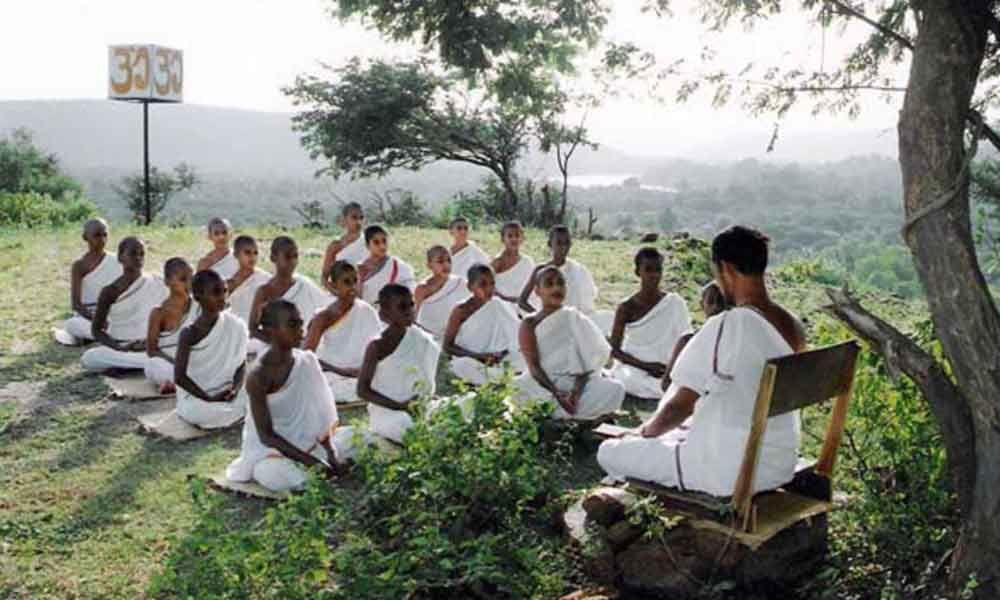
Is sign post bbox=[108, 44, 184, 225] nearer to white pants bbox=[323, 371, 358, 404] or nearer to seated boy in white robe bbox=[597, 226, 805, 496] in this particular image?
white pants bbox=[323, 371, 358, 404]

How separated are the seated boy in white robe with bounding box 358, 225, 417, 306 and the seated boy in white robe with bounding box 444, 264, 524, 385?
1.68 m

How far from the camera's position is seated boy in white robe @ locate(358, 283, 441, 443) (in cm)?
709

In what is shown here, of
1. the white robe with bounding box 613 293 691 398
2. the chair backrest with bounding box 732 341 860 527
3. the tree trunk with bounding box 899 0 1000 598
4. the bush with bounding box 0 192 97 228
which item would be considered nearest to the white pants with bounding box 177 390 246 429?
the white robe with bounding box 613 293 691 398

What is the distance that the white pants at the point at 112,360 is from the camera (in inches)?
359

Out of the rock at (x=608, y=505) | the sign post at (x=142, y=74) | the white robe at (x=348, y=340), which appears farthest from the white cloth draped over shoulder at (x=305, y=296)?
the sign post at (x=142, y=74)

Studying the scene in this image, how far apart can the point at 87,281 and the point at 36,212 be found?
1177 cm

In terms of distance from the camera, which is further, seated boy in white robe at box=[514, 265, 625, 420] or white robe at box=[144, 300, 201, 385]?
white robe at box=[144, 300, 201, 385]

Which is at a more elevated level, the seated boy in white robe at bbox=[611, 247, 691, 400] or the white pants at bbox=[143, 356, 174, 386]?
the seated boy in white robe at bbox=[611, 247, 691, 400]

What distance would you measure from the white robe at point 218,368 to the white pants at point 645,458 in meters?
3.67

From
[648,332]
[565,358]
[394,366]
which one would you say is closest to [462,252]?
[648,332]

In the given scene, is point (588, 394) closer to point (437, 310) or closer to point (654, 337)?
point (654, 337)

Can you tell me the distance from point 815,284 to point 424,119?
1484cm

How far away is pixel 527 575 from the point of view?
4.69 m

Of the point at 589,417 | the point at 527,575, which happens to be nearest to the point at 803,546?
the point at 527,575
